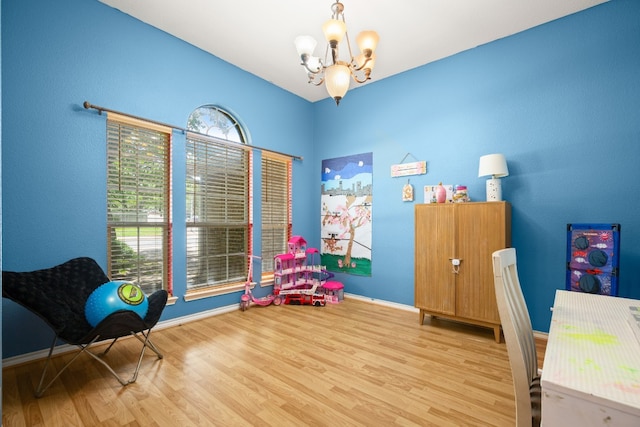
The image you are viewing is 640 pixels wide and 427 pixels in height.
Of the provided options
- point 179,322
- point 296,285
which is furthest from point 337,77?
point 179,322

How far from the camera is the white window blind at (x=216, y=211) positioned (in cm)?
348

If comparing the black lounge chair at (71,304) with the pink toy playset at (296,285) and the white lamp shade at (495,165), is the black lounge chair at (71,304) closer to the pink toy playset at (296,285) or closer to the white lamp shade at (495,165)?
the pink toy playset at (296,285)

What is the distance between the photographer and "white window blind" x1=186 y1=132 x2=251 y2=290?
348 cm

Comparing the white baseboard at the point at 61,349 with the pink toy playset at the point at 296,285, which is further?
the pink toy playset at the point at 296,285

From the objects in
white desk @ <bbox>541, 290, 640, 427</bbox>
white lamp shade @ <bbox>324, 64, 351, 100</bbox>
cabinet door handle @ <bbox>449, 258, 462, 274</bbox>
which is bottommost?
cabinet door handle @ <bbox>449, 258, 462, 274</bbox>

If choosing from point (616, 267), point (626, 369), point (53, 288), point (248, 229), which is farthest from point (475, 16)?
point (53, 288)

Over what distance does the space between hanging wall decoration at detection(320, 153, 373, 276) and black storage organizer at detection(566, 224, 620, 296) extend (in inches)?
90.3

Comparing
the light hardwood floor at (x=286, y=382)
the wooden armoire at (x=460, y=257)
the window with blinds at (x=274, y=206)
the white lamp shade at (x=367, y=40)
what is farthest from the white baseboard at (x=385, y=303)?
the white lamp shade at (x=367, y=40)

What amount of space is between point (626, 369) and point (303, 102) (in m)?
4.84

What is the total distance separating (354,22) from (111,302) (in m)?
3.40

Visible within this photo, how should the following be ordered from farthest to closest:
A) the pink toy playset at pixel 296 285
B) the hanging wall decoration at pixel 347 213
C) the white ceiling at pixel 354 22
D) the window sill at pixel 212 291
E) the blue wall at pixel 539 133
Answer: the hanging wall decoration at pixel 347 213 < the pink toy playset at pixel 296 285 < the window sill at pixel 212 291 < the white ceiling at pixel 354 22 < the blue wall at pixel 539 133

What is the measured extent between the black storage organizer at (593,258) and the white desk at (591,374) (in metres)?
1.60

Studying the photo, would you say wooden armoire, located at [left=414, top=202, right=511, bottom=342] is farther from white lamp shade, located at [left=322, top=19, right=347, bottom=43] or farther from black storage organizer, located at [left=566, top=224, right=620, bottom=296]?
white lamp shade, located at [left=322, top=19, right=347, bottom=43]

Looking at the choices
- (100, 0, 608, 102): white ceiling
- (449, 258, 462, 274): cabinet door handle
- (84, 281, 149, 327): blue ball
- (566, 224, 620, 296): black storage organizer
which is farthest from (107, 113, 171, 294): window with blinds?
(566, 224, 620, 296): black storage organizer
